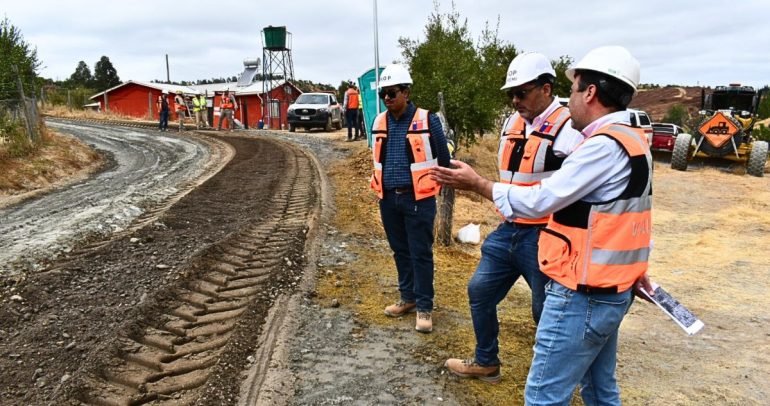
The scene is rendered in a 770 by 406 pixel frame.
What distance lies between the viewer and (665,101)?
164ft

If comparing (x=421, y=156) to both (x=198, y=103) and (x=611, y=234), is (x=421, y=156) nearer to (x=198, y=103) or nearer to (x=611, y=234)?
(x=611, y=234)

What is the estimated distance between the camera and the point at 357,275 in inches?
221

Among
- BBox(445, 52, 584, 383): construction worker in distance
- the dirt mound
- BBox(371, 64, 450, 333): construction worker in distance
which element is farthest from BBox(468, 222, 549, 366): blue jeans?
the dirt mound

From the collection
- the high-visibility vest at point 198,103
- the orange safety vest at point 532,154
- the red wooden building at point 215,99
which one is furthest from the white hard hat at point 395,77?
the red wooden building at point 215,99

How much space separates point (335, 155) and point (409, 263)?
420 inches

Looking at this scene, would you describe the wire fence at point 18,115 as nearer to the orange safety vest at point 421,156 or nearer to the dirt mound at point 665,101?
the orange safety vest at point 421,156

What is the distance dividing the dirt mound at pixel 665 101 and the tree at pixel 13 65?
4207 centimetres

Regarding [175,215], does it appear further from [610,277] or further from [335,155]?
[335,155]

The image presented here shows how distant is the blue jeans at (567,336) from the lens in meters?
2.17

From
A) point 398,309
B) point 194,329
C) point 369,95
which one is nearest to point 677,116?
point 369,95

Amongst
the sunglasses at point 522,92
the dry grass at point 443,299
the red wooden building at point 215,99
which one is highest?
the red wooden building at point 215,99

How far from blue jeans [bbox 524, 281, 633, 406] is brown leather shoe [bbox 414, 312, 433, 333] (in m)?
1.96

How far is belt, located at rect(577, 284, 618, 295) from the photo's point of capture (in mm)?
2127

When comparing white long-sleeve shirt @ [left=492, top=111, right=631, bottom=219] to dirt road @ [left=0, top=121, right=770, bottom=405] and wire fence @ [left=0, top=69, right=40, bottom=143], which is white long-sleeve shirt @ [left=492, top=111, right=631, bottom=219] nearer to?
dirt road @ [left=0, top=121, right=770, bottom=405]
